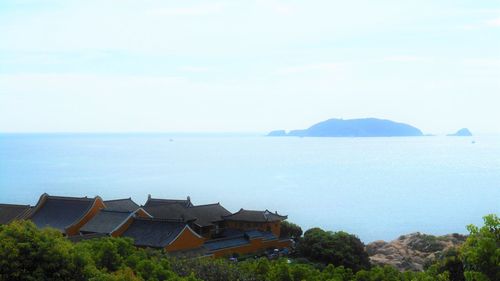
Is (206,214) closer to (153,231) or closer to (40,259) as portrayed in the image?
(153,231)

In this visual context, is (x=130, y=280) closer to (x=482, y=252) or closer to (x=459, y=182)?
(x=482, y=252)

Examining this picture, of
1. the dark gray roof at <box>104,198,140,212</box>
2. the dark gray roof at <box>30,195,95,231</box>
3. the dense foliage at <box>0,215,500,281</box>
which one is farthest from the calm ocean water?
the dense foliage at <box>0,215,500,281</box>

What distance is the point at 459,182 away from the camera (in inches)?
3706

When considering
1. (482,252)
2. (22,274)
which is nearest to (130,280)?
(22,274)

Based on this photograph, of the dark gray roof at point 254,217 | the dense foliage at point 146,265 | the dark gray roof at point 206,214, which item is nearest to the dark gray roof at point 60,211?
the dark gray roof at point 206,214

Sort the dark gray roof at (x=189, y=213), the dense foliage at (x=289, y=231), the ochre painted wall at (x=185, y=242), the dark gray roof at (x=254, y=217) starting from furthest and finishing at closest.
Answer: the dense foliage at (x=289, y=231) → the dark gray roof at (x=254, y=217) → the dark gray roof at (x=189, y=213) → the ochre painted wall at (x=185, y=242)

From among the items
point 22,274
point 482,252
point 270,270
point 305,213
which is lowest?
point 305,213

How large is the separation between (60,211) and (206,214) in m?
8.82

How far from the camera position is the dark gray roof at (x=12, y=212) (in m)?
33.1

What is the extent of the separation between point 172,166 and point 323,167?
33.4m

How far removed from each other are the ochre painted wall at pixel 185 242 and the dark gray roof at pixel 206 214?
15.9 ft

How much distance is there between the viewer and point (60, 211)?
33.4 m

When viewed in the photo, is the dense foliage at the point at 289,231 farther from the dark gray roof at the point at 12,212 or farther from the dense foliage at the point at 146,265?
the dense foliage at the point at 146,265

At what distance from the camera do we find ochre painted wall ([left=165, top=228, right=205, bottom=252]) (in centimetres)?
2775
